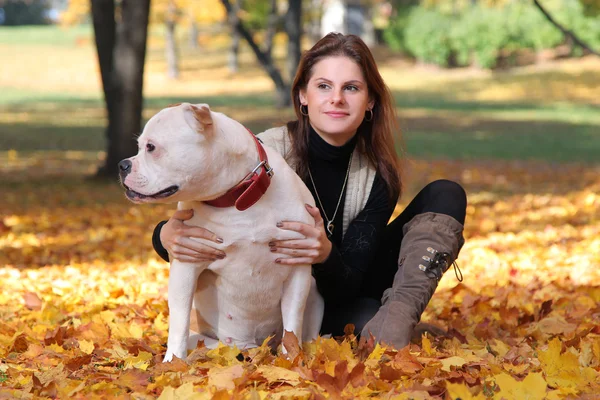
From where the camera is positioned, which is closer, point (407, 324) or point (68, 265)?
point (407, 324)

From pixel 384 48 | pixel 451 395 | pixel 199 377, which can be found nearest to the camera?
pixel 451 395

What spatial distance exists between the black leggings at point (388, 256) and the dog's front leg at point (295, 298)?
0.56 metres

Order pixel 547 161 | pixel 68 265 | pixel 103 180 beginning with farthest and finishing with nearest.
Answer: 1. pixel 547 161
2. pixel 103 180
3. pixel 68 265

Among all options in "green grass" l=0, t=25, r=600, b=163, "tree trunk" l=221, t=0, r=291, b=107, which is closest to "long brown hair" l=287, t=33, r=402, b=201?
"green grass" l=0, t=25, r=600, b=163

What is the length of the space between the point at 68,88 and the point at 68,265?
2851 centimetres

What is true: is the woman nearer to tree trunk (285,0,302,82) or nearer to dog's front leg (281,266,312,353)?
dog's front leg (281,266,312,353)

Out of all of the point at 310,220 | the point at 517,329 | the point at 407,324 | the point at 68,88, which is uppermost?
the point at 310,220

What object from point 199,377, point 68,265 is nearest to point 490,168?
point 68,265

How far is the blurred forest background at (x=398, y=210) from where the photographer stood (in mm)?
3016

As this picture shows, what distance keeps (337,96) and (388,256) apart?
97 cm

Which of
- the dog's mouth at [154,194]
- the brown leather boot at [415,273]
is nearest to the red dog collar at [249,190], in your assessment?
the dog's mouth at [154,194]

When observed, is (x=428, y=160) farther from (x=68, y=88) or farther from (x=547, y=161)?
(x=68, y=88)

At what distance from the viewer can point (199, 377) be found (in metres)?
2.97

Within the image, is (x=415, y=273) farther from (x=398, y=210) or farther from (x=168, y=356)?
(x=398, y=210)
